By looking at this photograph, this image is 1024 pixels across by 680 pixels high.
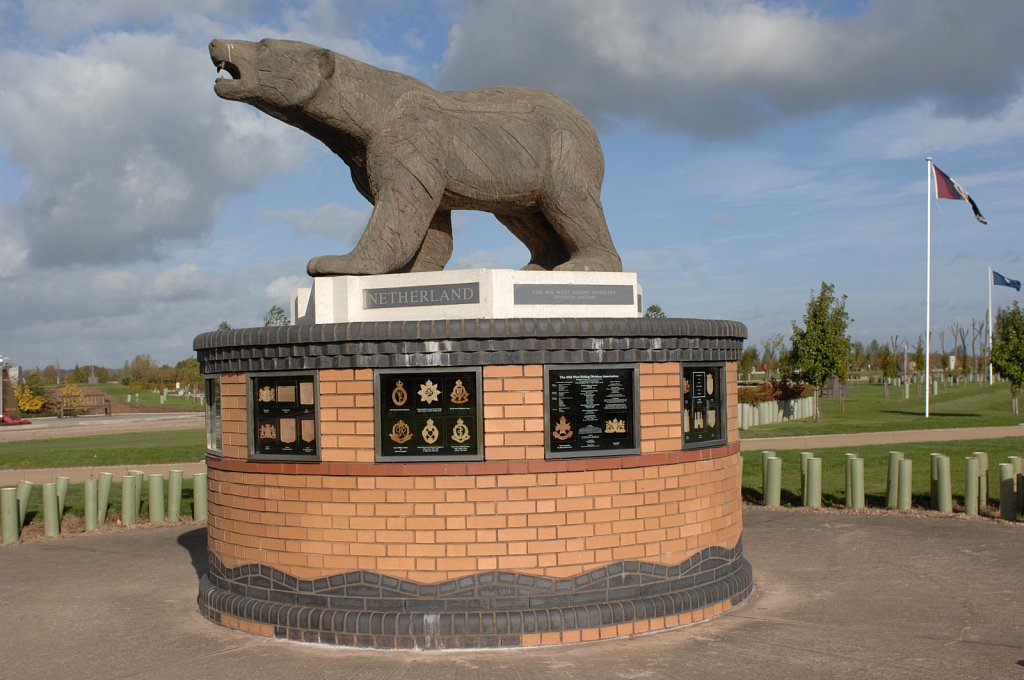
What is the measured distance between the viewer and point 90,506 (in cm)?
1427

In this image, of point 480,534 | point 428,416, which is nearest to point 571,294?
point 428,416

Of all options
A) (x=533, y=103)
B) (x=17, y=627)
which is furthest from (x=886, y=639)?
(x=17, y=627)

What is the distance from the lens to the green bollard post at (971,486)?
539 inches

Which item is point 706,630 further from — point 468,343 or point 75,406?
point 75,406

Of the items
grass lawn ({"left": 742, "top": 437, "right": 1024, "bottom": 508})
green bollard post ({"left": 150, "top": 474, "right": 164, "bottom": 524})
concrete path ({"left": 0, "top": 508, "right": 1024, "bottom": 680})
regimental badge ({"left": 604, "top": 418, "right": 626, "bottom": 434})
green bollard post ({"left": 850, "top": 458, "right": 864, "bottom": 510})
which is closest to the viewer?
concrete path ({"left": 0, "top": 508, "right": 1024, "bottom": 680})

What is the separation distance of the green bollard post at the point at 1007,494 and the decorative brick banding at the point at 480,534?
22.3 feet

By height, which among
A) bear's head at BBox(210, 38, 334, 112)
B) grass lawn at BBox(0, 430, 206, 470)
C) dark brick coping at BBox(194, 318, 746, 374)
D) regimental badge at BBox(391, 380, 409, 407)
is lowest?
grass lawn at BBox(0, 430, 206, 470)

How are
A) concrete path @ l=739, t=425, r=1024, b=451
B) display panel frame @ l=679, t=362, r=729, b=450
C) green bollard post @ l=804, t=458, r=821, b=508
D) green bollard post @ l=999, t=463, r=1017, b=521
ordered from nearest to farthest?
display panel frame @ l=679, t=362, r=729, b=450
green bollard post @ l=999, t=463, r=1017, b=521
green bollard post @ l=804, t=458, r=821, b=508
concrete path @ l=739, t=425, r=1024, b=451

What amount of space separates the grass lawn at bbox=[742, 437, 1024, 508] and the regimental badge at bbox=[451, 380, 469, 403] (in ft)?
30.5

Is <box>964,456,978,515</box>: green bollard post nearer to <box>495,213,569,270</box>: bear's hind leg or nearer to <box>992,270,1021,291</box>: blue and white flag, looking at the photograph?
<box>495,213,569,270</box>: bear's hind leg

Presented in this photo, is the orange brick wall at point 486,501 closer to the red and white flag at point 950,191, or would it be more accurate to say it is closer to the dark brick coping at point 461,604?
the dark brick coping at point 461,604

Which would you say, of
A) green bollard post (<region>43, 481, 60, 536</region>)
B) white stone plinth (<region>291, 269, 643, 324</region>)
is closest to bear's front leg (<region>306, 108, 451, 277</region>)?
white stone plinth (<region>291, 269, 643, 324</region>)

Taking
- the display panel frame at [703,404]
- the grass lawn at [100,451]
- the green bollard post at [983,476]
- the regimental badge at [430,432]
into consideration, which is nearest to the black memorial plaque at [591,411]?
the display panel frame at [703,404]

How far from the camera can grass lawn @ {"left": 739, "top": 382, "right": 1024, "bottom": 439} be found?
30.1m
